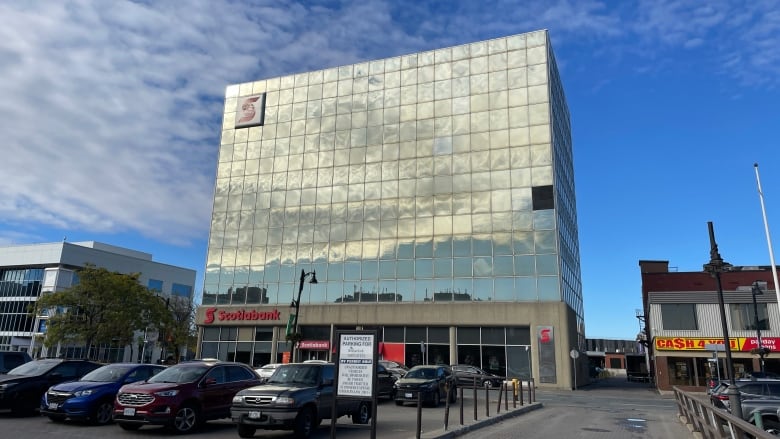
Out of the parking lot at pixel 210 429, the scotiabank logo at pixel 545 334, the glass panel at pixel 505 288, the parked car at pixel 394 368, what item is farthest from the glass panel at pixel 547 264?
the parking lot at pixel 210 429

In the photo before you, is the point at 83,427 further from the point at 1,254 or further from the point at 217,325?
the point at 1,254

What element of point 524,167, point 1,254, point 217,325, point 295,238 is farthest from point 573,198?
point 1,254

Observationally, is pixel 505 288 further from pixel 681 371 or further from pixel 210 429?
pixel 210 429

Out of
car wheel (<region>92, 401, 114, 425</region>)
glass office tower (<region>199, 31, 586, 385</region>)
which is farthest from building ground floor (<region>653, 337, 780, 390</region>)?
car wheel (<region>92, 401, 114, 425</region>)

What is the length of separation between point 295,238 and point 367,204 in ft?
26.1

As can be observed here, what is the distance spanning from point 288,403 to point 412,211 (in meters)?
35.1

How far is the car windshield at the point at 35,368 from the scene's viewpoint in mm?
15836

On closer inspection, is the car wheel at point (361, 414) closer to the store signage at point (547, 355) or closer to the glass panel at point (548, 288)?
the store signage at point (547, 355)

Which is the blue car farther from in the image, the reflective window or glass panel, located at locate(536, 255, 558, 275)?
glass panel, located at locate(536, 255, 558, 275)

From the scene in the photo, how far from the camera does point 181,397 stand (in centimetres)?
1253

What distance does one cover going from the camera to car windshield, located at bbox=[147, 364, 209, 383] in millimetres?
13141

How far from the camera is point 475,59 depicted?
47.7m

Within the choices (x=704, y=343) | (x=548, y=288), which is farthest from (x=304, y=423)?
(x=704, y=343)

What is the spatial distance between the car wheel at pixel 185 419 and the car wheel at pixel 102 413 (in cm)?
250
